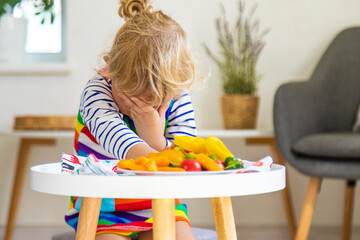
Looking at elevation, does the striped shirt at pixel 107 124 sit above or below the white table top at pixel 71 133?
above

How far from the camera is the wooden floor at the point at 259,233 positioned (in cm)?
249

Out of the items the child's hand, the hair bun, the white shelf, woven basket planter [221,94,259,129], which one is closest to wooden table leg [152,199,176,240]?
the child's hand

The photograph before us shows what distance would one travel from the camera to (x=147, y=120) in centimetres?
114

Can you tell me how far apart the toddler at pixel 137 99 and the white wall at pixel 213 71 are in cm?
142

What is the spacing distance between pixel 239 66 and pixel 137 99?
56.8 inches

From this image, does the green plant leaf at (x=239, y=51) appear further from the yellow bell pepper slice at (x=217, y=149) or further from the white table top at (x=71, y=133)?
the yellow bell pepper slice at (x=217, y=149)

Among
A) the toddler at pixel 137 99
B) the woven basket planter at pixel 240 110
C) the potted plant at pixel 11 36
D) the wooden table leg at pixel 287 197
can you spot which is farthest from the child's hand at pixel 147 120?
the potted plant at pixel 11 36

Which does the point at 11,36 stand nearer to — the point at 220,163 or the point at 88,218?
the point at 88,218

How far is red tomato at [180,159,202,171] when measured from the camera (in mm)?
753

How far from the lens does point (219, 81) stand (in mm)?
2600

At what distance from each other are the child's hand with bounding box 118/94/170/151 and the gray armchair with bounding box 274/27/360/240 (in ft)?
2.96

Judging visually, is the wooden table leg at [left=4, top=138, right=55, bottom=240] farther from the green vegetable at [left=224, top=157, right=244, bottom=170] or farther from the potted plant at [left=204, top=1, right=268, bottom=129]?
the green vegetable at [left=224, top=157, right=244, bottom=170]

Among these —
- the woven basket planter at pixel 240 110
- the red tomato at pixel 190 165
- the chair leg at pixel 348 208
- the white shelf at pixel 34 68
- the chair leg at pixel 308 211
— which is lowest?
the chair leg at pixel 348 208

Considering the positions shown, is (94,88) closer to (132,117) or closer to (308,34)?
(132,117)
